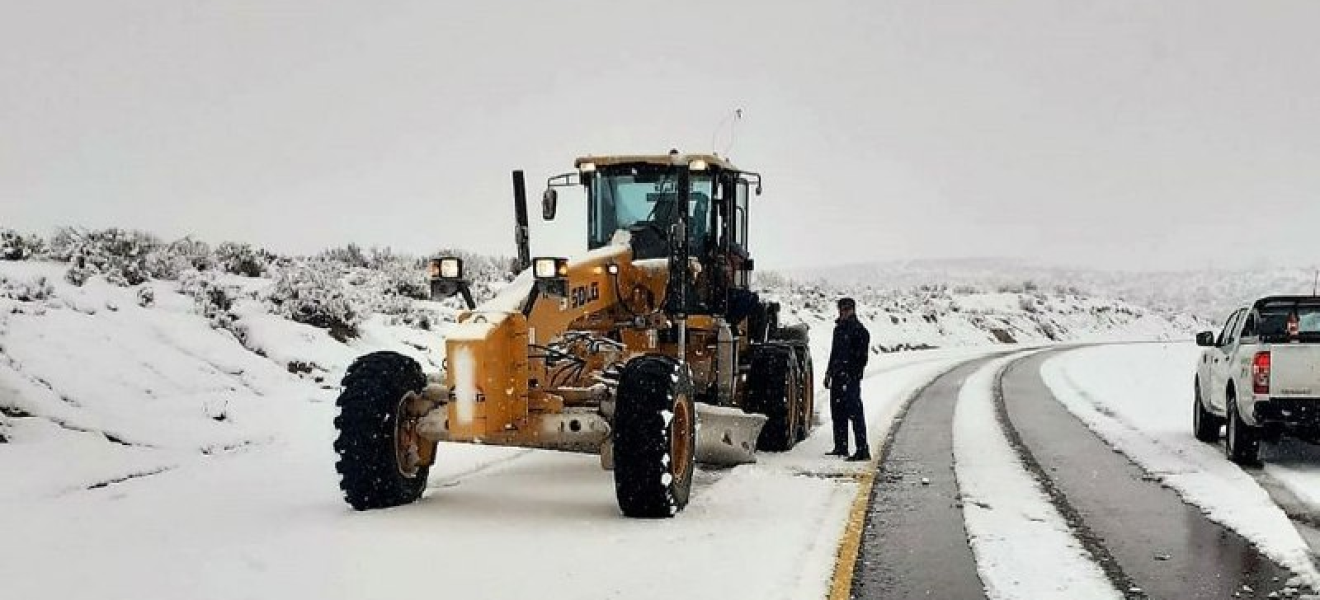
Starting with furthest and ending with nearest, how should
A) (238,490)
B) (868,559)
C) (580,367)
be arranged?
(580,367)
(238,490)
(868,559)

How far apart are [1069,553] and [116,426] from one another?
28.0 ft

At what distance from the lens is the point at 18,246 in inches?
667

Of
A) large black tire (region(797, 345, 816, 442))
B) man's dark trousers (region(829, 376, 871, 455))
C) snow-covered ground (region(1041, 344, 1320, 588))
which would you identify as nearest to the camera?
snow-covered ground (region(1041, 344, 1320, 588))

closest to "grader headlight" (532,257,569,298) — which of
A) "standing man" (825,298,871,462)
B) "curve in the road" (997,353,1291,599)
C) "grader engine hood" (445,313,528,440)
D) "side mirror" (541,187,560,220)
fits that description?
"grader engine hood" (445,313,528,440)

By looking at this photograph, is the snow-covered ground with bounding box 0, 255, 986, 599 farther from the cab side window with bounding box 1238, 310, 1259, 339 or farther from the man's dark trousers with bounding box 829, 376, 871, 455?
the cab side window with bounding box 1238, 310, 1259, 339

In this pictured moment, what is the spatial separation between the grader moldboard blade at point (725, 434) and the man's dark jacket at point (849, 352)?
1.91m

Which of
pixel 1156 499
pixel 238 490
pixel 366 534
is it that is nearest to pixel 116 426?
pixel 238 490

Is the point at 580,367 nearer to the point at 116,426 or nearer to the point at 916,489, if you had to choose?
the point at 916,489

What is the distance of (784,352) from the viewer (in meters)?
13.7

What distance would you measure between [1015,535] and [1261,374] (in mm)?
5106

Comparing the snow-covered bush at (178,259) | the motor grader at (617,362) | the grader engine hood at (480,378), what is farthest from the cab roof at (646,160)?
the snow-covered bush at (178,259)

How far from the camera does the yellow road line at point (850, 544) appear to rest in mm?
6712

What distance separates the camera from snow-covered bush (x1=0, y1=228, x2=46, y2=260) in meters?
16.7

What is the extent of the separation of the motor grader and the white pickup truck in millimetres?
4749
